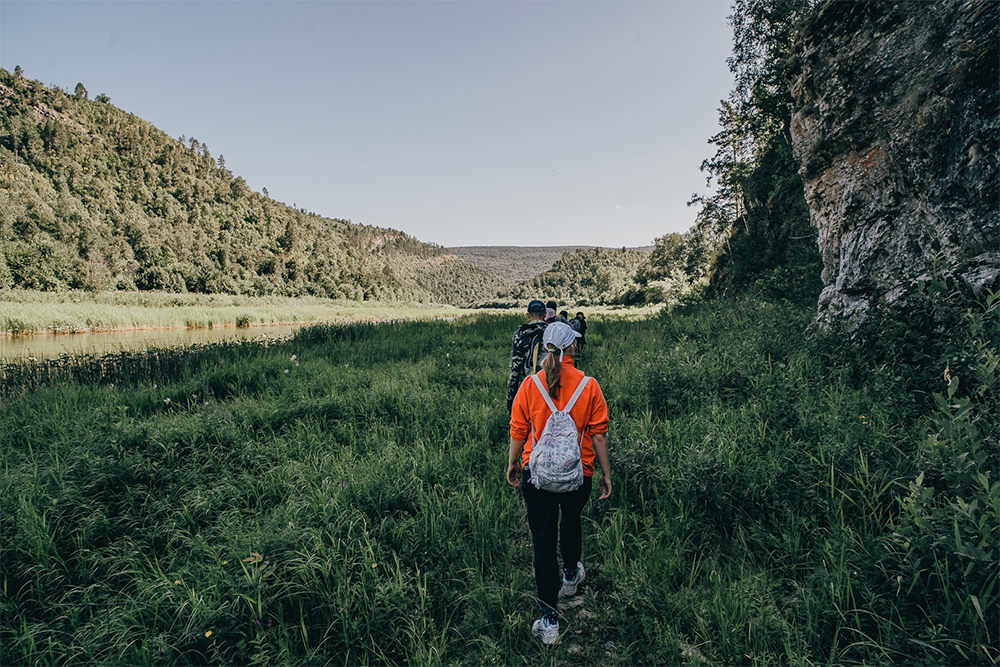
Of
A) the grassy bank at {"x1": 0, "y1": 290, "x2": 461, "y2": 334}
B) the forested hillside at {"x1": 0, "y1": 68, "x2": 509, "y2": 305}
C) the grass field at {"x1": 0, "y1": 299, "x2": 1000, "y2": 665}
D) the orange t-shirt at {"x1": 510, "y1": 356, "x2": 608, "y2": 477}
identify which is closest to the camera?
the grass field at {"x1": 0, "y1": 299, "x2": 1000, "y2": 665}

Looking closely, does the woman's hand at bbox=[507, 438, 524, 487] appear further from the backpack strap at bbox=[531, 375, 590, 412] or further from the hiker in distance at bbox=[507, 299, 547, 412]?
the hiker in distance at bbox=[507, 299, 547, 412]

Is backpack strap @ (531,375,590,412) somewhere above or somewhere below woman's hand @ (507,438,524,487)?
above

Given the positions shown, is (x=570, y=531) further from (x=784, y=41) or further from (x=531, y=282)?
(x=531, y=282)

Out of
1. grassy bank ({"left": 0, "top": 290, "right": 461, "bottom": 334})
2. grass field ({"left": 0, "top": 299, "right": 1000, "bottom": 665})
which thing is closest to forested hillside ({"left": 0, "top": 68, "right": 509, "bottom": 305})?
grassy bank ({"left": 0, "top": 290, "right": 461, "bottom": 334})

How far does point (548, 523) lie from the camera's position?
2445 mm

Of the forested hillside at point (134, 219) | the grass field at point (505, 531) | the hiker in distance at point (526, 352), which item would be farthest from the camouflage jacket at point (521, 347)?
the forested hillside at point (134, 219)

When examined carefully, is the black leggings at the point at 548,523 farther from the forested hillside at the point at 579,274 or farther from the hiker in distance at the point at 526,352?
the forested hillside at the point at 579,274

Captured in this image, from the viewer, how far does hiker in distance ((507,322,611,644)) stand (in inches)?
92.0

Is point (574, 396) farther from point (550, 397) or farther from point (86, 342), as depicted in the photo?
point (86, 342)

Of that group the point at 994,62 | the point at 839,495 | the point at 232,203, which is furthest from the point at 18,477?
the point at 232,203

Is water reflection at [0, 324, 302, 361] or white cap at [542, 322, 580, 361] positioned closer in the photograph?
white cap at [542, 322, 580, 361]

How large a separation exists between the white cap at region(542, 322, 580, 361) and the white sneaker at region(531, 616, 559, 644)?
5.34ft

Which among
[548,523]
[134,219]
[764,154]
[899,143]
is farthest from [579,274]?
[548,523]

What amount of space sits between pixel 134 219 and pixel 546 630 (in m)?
88.4
